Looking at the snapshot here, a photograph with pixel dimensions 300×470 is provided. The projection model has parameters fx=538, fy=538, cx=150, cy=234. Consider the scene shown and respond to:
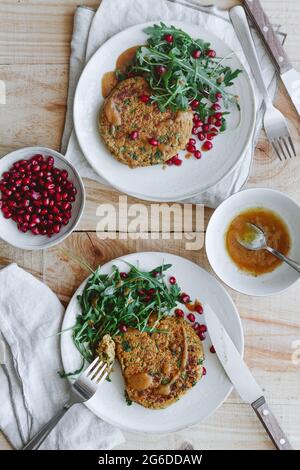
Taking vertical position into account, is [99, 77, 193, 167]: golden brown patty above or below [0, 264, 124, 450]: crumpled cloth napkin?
above

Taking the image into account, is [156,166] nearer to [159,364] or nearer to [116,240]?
[116,240]

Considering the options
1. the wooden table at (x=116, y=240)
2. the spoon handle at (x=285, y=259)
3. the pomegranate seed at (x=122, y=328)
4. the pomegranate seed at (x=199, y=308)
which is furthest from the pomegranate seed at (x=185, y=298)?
the spoon handle at (x=285, y=259)

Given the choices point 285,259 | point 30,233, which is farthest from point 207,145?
point 30,233

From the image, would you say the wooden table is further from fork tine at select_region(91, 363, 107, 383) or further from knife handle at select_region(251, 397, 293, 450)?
fork tine at select_region(91, 363, 107, 383)

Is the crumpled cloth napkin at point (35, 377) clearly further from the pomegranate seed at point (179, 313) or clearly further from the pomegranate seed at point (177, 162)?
the pomegranate seed at point (177, 162)

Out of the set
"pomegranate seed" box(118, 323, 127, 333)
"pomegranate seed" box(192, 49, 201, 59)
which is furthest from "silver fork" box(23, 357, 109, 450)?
"pomegranate seed" box(192, 49, 201, 59)

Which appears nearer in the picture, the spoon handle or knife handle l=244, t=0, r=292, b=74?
the spoon handle
